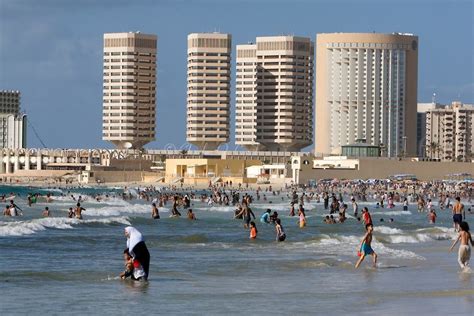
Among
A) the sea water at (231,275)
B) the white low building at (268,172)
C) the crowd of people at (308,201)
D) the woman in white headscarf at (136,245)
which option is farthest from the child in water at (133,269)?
the white low building at (268,172)

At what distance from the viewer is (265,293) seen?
20953 mm

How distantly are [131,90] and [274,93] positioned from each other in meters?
21.7

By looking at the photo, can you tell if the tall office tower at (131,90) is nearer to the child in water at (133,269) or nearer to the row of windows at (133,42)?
the row of windows at (133,42)

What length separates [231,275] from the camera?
80.1 ft

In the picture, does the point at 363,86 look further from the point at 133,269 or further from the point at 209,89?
the point at 133,269

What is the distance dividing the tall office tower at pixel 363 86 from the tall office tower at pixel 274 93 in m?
9.93

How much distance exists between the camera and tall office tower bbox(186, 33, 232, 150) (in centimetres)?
17812

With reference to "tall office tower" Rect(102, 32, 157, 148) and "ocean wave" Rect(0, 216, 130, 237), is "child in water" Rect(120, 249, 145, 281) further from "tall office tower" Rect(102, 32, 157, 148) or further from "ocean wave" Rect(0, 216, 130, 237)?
"tall office tower" Rect(102, 32, 157, 148)

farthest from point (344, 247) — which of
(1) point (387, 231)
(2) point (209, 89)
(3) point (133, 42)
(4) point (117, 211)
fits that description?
(3) point (133, 42)

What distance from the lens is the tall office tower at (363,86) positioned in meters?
167

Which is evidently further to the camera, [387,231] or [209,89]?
[209,89]

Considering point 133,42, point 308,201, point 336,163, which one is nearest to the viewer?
point 308,201

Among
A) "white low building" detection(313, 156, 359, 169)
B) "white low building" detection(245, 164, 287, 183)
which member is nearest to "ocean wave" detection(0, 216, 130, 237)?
"white low building" detection(245, 164, 287, 183)

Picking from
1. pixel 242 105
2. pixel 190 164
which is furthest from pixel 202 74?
pixel 190 164
